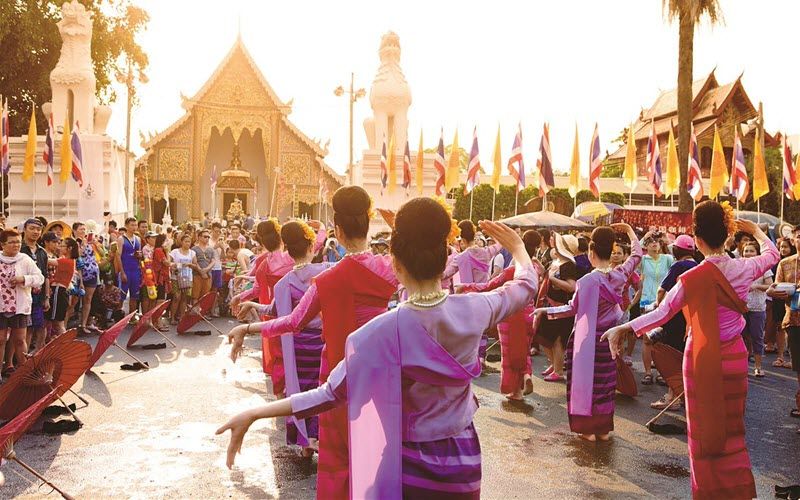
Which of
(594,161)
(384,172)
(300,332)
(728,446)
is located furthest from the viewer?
(384,172)

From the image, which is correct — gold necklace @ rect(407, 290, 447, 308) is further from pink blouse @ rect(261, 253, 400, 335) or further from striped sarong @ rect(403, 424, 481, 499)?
pink blouse @ rect(261, 253, 400, 335)

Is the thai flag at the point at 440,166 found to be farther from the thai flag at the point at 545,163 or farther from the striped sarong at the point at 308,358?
the striped sarong at the point at 308,358

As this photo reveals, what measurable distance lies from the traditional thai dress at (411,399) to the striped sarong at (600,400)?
3.78m

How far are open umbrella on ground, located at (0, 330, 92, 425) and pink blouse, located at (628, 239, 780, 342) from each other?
371 centimetres

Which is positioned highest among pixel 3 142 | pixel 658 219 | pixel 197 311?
pixel 3 142

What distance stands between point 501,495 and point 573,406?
5.15 ft

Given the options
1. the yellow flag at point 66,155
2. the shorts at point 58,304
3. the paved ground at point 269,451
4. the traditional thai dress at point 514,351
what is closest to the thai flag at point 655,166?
the paved ground at point 269,451

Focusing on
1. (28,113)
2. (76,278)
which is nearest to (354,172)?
(28,113)

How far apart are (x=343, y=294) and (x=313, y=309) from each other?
0.73 ft

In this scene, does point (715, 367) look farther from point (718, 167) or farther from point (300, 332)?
point (718, 167)

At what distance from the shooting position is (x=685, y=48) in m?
17.3

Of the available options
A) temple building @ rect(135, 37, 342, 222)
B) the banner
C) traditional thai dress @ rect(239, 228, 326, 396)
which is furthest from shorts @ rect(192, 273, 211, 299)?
temple building @ rect(135, 37, 342, 222)

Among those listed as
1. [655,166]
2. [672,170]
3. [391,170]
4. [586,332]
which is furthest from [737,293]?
[391,170]

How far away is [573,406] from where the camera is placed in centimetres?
610
